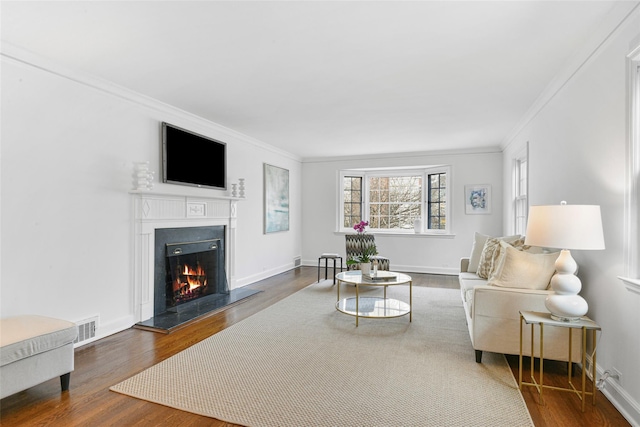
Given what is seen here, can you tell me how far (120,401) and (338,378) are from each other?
1414mm

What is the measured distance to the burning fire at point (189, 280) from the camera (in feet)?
13.6

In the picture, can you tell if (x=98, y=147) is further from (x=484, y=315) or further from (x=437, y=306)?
(x=437, y=306)

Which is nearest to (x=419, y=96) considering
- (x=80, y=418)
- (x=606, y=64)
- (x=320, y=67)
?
(x=320, y=67)

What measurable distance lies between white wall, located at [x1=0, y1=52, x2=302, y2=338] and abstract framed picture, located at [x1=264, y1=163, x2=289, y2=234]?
2273 mm

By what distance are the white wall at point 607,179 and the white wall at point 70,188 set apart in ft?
13.2

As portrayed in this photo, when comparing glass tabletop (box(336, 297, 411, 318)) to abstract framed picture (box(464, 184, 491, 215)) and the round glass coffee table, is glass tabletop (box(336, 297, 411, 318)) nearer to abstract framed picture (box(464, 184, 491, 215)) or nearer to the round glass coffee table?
the round glass coffee table

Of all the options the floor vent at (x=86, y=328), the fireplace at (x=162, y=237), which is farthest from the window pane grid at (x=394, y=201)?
the floor vent at (x=86, y=328)

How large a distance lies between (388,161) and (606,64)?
4704mm

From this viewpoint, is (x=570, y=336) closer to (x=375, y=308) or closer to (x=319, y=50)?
(x=375, y=308)

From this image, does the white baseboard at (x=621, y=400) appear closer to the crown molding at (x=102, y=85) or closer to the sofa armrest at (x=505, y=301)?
the sofa armrest at (x=505, y=301)

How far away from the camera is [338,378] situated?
2.46 m

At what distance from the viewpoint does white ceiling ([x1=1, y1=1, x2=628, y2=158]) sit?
2100 mm

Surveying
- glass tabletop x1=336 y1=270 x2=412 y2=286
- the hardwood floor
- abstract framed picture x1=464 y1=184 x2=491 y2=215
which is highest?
abstract framed picture x1=464 y1=184 x2=491 y2=215

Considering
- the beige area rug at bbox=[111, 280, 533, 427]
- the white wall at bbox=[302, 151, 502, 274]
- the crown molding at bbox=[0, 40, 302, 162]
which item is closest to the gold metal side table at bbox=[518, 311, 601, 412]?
the beige area rug at bbox=[111, 280, 533, 427]
